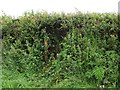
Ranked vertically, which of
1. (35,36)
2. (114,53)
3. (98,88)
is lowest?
(98,88)

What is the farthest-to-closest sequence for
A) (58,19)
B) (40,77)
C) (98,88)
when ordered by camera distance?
1. (58,19)
2. (40,77)
3. (98,88)

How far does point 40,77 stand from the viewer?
8984 mm

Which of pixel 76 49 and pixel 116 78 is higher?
pixel 76 49

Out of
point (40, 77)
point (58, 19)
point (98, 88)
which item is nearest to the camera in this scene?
point (98, 88)

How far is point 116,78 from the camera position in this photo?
860 centimetres

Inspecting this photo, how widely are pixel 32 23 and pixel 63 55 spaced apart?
134 centimetres

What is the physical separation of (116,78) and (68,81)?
1.13m

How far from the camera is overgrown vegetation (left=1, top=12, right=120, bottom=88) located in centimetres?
866

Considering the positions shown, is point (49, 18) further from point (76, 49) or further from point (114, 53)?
point (114, 53)

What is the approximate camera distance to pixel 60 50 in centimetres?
958

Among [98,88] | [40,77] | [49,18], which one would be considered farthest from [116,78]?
[49,18]

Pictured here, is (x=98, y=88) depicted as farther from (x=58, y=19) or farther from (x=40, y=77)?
(x=58, y=19)

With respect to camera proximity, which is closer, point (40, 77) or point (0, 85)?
point (0, 85)

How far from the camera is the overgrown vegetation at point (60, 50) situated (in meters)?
8.66
